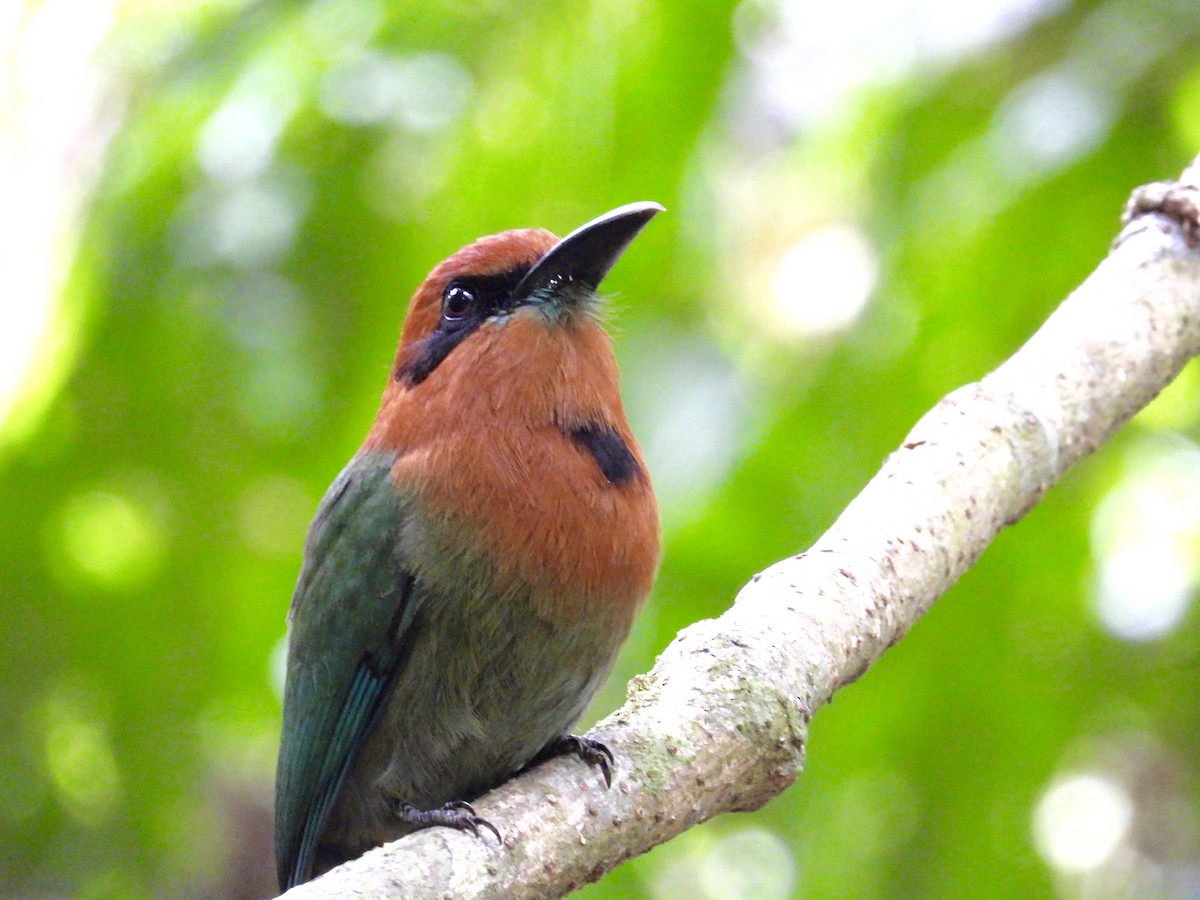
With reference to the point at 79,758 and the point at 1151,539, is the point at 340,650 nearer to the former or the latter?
the point at 79,758

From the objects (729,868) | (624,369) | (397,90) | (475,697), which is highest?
(397,90)

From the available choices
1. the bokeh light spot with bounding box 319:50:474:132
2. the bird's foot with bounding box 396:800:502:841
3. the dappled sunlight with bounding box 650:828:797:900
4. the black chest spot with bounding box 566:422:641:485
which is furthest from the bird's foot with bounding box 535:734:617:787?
the bokeh light spot with bounding box 319:50:474:132

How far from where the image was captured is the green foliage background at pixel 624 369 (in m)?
2.90

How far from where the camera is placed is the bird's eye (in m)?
2.94

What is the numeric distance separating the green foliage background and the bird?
289 millimetres

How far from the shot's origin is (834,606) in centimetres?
225

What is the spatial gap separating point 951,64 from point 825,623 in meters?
1.34

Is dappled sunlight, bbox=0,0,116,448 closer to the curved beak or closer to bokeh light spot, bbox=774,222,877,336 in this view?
the curved beak

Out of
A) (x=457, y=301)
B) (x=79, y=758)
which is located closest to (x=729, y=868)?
(x=79, y=758)

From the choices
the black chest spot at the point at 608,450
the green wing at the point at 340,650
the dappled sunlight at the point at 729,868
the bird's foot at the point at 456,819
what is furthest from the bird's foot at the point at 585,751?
the dappled sunlight at the point at 729,868

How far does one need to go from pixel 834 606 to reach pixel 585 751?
0.43 metres

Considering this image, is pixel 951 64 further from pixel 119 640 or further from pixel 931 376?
pixel 119 640

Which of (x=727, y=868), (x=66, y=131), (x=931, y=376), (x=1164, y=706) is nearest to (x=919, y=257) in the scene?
(x=931, y=376)

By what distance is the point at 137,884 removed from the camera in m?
3.44
